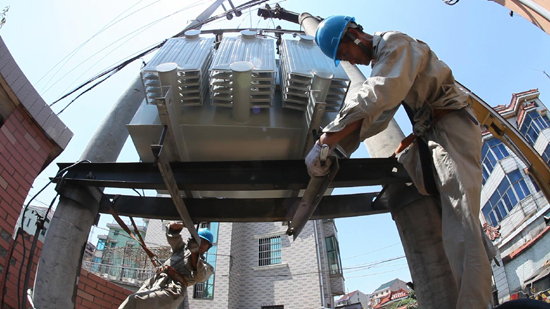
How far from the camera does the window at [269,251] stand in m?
17.5

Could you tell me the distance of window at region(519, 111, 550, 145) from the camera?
17094mm

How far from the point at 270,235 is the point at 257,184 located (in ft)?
51.6

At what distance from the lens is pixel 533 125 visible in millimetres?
17516

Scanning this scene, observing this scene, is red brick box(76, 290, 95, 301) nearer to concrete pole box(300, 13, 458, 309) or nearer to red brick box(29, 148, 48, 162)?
red brick box(29, 148, 48, 162)

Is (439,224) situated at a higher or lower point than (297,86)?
lower

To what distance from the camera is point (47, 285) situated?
2.52 metres

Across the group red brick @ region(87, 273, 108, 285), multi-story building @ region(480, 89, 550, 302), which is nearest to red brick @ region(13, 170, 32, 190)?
red brick @ region(87, 273, 108, 285)

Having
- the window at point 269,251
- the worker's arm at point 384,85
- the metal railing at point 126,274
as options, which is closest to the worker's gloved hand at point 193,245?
the worker's arm at point 384,85

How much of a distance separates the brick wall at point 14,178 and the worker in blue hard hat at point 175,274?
1.11 meters

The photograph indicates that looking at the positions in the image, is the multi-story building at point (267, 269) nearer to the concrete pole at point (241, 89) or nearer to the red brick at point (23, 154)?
the red brick at point (23, 154)

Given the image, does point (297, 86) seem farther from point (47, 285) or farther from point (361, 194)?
point (47, 285)

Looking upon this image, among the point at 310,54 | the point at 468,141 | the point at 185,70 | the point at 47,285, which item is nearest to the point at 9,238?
the point at 47,285

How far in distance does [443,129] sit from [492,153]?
774 inches

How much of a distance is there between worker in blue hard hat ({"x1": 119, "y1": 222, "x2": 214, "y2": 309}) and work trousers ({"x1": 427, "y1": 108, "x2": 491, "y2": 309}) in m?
2.76
